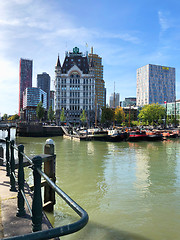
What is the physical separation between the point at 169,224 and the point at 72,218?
13.5 feet

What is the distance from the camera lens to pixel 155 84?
18575cm

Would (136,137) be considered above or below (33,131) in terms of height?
below

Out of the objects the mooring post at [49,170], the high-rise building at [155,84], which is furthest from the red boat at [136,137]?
the high-rise building at [155,84]

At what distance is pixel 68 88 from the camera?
375 ft

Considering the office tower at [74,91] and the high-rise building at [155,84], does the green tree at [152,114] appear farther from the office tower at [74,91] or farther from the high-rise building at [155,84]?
the high-rise building at [155,84]

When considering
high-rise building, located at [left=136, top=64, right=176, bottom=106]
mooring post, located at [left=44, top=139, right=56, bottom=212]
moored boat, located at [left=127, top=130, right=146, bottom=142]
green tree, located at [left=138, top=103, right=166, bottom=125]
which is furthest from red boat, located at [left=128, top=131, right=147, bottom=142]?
high-rise building, located at [left=136, top=64, right=176, bottom=106]

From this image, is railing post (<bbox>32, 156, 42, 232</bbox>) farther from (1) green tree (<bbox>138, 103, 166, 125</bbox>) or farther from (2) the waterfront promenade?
(1) green tree (<bbox>138, 103, 166, 125</bbox>)

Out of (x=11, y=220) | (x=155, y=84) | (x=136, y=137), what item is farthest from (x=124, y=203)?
(x=155, y=84)

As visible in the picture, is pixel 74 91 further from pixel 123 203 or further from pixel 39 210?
pixel 39 210

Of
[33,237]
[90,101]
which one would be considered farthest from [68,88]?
[33,237]

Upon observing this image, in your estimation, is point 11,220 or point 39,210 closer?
point 39,210

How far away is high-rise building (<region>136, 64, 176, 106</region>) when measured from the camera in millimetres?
182625

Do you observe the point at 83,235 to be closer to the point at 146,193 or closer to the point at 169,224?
the point at 169,224

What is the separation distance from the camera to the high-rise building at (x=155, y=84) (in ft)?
599
